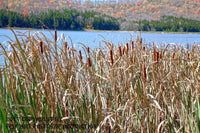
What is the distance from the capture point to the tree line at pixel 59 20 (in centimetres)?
3483

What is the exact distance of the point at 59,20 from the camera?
151 feet

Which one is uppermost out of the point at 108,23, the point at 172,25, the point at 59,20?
the point at 59,20

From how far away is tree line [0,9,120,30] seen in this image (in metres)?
34.8

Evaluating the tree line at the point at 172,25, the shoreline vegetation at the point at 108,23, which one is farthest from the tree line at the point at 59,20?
the tree line at the point at 172,25

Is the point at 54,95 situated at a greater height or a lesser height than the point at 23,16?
lesser

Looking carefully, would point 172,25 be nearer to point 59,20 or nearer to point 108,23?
point 108,23

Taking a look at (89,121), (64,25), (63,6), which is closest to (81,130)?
(89,121)

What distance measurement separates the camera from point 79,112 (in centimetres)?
187

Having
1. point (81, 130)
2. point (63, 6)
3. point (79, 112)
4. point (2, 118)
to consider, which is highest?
point (63, 6)

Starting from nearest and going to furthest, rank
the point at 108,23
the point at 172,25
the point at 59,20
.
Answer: the point at 59,20, the point at 108,23, the point at 172,25

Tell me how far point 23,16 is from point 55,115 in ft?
122

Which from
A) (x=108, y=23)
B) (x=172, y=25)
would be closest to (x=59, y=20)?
(x=108, y=23)

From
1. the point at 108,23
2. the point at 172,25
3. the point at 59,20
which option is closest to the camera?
the point at 59,20

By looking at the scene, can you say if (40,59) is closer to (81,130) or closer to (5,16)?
(81,130)
